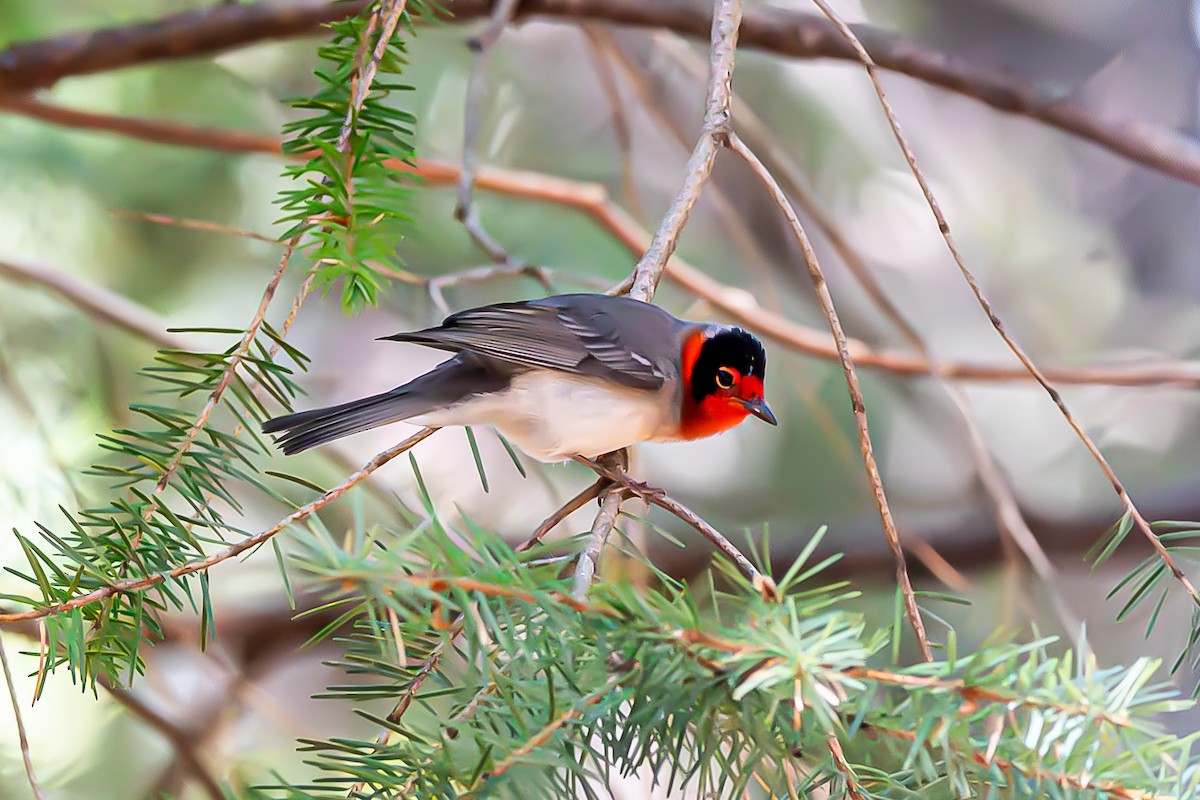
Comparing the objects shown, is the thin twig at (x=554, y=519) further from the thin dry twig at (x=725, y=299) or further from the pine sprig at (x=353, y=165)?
the thin dry twig at (x=725, y=299)

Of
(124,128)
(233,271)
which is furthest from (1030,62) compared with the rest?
(124,128)

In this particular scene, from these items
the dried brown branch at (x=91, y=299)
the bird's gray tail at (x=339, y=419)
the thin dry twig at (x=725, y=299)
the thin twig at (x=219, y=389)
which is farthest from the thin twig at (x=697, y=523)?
the dried brown branch at (x=91, y=299)

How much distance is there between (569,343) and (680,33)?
0.68m

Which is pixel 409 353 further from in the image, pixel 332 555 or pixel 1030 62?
pixel 332 555

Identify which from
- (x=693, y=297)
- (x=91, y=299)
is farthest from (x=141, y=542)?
(x=693, y=297)

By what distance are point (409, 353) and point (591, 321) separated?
5.50 ft

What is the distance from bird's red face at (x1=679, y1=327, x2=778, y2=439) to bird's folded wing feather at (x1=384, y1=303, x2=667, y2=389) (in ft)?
0.21

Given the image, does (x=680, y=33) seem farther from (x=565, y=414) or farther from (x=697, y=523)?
(x=697, y=523)

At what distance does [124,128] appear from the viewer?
1743 mm

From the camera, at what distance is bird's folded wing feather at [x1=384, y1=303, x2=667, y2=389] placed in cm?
141

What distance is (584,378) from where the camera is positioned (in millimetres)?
1461

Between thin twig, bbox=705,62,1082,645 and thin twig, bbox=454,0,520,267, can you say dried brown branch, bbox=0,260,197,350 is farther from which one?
thin twig, bbox=705,62,1082,645

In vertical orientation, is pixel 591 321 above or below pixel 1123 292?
below

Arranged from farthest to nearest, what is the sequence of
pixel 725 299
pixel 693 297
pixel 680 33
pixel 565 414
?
pixel 693 297
pixel 725 299
pixel 680 33
pixel 565 414
